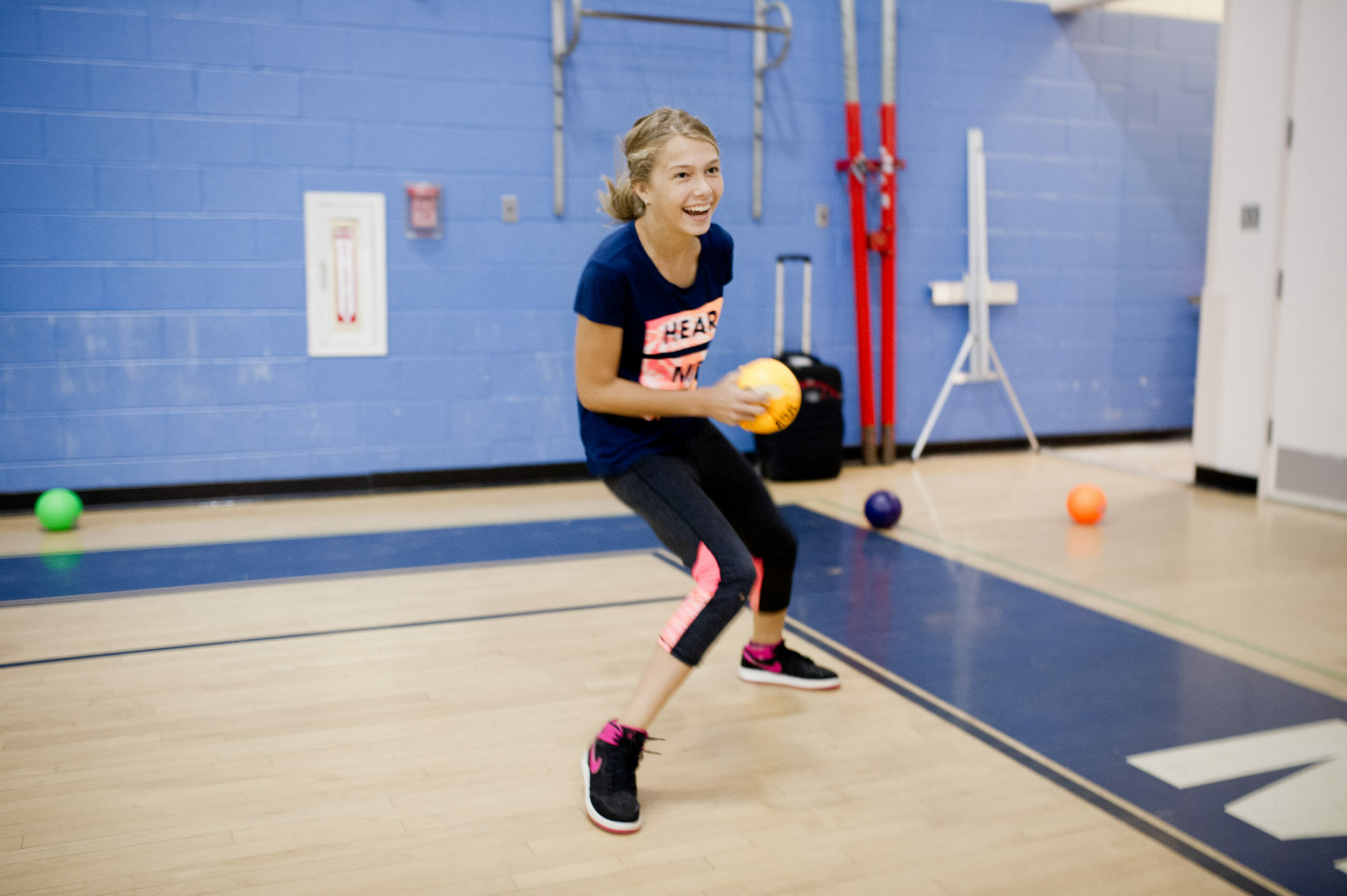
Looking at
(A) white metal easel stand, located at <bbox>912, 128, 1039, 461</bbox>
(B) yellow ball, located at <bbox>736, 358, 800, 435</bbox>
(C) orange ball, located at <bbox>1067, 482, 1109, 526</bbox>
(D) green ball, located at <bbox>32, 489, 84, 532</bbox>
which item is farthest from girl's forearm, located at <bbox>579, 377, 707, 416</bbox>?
(A) white metal easel stand, located at <bbox>912, 128, 1039, 461</bbox>

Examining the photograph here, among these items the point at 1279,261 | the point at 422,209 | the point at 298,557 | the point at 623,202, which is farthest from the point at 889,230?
the point at 623,202

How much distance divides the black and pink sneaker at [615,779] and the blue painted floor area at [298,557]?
195 cm

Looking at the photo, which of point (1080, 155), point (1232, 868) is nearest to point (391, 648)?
point (1232, 868)

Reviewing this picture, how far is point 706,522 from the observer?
211 centimetres

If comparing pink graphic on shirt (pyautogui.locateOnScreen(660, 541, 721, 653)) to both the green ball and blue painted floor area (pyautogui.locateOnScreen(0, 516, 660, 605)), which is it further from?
the green ball

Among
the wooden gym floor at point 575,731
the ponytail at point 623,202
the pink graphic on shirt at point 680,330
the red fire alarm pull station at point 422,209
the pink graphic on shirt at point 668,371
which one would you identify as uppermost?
the red fire alarm pull station at point 422,209

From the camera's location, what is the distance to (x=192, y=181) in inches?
191

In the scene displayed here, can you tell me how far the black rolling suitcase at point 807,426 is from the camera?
561 cm

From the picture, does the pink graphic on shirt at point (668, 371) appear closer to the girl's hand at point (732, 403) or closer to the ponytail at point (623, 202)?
the girl's hand at point (732, 403)

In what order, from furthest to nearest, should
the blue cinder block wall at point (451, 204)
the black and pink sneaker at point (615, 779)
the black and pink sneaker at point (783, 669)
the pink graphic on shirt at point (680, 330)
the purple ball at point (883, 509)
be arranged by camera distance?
the blue cinder block wall at point (451, 204)
the purple ball at point (883, 509)
the black and pink sneaker at point (783, 669)
the pink graphic on shirt at point (680, 330)
the black and pink sneaker at point (615, 779)

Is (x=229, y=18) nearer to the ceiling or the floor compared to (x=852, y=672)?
nearer to the ceiling

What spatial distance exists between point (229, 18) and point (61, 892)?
4161mm

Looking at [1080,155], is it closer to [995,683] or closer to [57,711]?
[995,683]

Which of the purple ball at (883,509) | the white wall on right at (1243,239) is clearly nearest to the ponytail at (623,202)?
the purple ball at (883,509)
